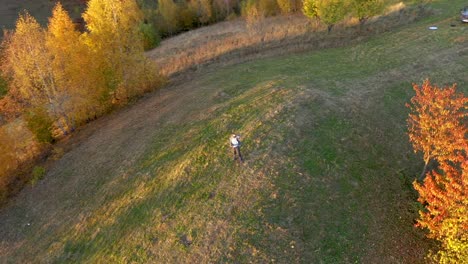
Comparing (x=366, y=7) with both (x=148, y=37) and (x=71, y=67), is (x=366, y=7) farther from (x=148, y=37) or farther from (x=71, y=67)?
(x=148, y=37)

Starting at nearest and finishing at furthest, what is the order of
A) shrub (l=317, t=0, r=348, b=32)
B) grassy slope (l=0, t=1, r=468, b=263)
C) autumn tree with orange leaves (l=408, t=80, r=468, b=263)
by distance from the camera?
1. autumn tree with orange leaves (l=408, t=80, r=468, b=263)
2. grassy slope (l=0, t=1, r=468, b=263)
3. shrub (l=317, t=0, r=348, b=32)

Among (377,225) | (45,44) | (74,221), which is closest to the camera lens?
(377,225)

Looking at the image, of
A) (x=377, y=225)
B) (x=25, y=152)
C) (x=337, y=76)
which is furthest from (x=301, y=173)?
(x=25, y=152)

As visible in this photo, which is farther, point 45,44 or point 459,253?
point 45,44

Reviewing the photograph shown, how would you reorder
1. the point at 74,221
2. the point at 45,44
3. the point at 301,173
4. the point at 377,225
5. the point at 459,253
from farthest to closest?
the point at 45,44
the point at 74,221
the point at 301,173
the point at 377,225
the point at 459,253

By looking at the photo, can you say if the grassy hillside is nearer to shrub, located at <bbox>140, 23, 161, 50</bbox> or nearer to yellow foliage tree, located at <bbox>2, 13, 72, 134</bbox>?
shrub, located at <bbox>140, 23, 161, 50</bbox>

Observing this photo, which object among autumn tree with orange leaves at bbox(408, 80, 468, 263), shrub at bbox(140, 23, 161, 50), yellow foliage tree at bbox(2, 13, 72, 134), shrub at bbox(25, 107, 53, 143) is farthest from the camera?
shrub at bbox(140, 23, 161, 50)

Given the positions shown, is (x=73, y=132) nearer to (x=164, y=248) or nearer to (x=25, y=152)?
(x=25, y=152)

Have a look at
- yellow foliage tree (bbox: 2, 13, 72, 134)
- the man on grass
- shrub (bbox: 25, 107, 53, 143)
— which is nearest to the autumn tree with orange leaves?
the man on grass

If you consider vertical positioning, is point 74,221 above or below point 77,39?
below
